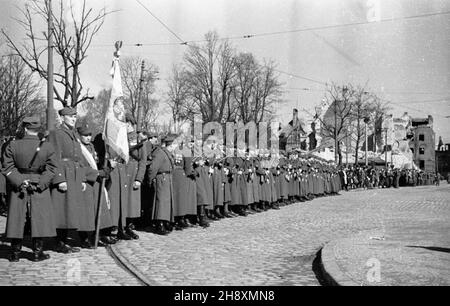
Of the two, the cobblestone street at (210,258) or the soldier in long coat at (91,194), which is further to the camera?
the soldier in long coat at (91,194)

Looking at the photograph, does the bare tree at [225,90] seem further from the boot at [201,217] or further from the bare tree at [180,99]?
the boot at [201,217]

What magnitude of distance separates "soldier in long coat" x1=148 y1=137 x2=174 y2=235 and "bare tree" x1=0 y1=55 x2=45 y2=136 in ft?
71.3

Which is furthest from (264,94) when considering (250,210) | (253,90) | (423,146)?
(423,146)

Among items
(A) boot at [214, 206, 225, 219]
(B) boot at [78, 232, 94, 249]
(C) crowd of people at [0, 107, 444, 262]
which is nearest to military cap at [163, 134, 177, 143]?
(C) crowd of people at [0, 107, 444, 262]

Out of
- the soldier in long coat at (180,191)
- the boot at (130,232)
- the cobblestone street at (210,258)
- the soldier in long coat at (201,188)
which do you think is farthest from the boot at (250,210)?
the boot at (130,232)

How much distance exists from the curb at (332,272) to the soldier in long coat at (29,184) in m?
3.72

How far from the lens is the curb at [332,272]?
6.12m

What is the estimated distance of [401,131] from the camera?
97000 mm

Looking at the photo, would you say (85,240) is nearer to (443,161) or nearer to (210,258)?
(210,258)

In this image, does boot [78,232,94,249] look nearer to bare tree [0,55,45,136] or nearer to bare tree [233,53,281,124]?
bare tree [0,55,45,136]

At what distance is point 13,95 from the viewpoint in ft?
118

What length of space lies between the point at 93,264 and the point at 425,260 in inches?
173
